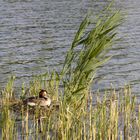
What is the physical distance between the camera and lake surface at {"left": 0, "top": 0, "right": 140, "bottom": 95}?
2055cm

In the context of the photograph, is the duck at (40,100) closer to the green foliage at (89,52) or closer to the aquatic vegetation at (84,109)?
the aquatic vegetation at (84,109)

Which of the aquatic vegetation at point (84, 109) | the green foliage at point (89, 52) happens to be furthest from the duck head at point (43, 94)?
the green foliage at point (89, 52)

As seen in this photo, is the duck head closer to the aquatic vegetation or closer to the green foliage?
the aquatic vegetation

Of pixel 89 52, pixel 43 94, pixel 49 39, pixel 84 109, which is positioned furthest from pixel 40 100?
pixel 49 39

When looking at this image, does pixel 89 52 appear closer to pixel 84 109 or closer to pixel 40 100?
pixel 84 109

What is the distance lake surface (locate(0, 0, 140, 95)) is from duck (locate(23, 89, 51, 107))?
3909 mm

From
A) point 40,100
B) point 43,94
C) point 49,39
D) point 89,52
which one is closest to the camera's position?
point 89,52

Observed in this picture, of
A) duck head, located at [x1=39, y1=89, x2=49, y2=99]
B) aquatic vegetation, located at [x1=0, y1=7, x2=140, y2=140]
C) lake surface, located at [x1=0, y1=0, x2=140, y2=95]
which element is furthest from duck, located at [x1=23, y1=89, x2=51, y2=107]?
lake surface, located at [x1=0, y1=0, x2=140, y2=95]

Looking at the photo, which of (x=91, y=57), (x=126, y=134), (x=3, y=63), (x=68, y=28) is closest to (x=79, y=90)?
(x=91, y=57)

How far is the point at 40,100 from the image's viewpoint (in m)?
14.0

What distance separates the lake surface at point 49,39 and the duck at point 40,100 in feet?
12.8

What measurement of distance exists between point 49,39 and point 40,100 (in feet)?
45.5

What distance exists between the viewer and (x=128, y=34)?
28312 mm

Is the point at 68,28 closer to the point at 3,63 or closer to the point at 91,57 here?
the point at 3,63
